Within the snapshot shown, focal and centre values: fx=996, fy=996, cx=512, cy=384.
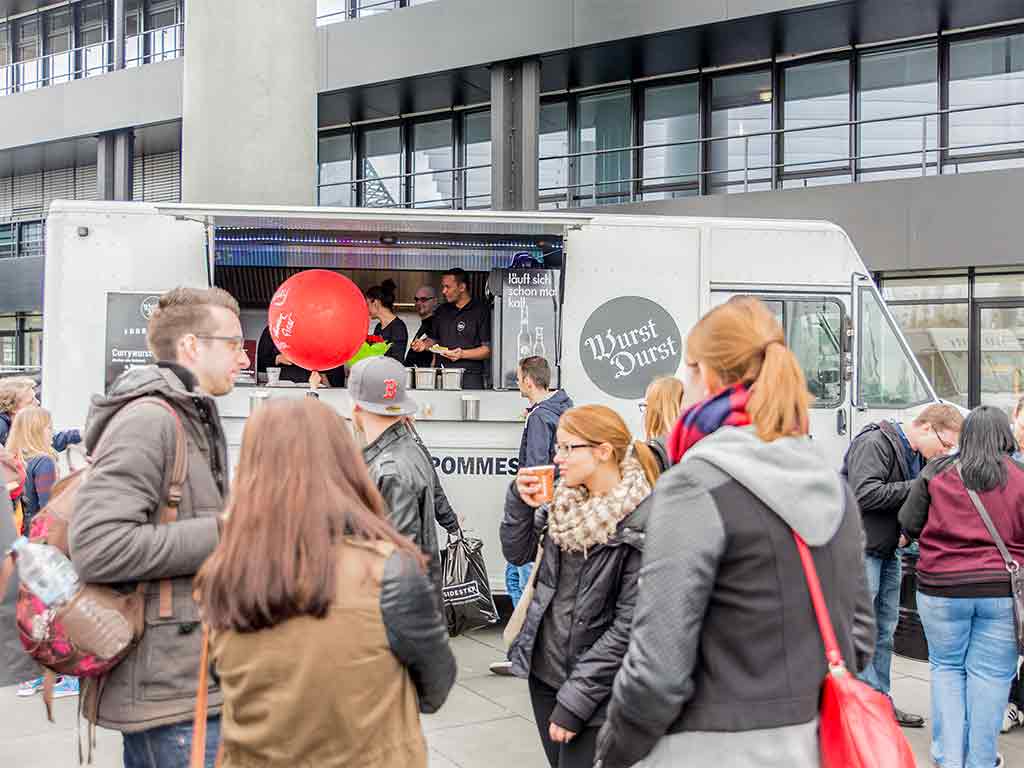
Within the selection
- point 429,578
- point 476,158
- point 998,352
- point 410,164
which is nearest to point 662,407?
point 429,578

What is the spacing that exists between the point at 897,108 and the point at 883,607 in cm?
1185

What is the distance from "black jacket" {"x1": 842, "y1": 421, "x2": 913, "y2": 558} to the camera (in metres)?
5.34

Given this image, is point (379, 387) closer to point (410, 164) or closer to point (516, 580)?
point (516, 580)

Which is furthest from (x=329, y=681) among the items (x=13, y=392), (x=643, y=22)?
(x=643, y=22)

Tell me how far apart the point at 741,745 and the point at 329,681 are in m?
0.92

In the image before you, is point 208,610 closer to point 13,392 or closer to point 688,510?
point 688,510

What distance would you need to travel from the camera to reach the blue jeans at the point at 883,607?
18.3 feet

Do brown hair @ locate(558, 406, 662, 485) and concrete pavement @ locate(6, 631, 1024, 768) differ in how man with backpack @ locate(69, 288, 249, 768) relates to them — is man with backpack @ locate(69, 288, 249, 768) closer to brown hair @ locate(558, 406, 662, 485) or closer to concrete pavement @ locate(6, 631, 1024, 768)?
brown hair @ locate(558, 406, 662, 485)

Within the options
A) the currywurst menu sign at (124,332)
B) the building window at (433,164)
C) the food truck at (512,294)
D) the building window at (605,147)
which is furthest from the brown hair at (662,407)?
the building window at (433,164)

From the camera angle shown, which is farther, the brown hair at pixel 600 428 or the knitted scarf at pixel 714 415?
the brown hair at pixel 600 428

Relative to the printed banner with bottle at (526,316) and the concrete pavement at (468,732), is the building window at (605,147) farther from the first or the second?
the concrete pavement at (468,732)

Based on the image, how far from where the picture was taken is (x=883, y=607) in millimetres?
5684

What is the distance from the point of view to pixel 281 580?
6.65 ft

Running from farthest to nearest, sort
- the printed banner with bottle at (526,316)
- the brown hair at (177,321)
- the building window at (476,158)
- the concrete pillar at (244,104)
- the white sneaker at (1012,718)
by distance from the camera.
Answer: the building window at (476,158)
the concrete pillar at (244,104)
the printed banner with bottle at (526,316)
the white sneaker at (1012,718)
the brown hair at (177,321)
